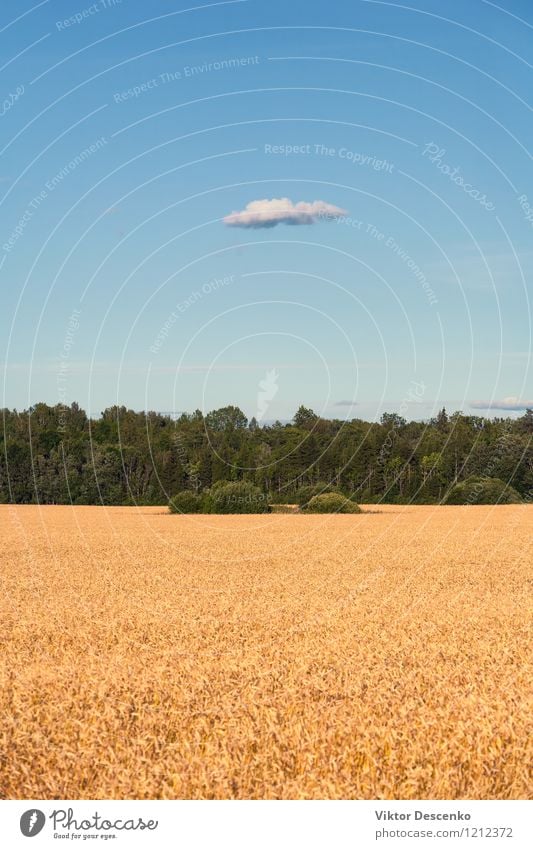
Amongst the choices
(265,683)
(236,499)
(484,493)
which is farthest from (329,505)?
(265,683)

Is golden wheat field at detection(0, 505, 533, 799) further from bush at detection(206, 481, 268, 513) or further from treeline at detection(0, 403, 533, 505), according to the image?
treeline at detection(0, 403, 533, 505)

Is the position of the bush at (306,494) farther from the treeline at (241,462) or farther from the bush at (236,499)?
the treeline at (241,462)

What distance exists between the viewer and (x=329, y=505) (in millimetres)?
65438

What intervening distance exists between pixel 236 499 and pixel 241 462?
15.6m

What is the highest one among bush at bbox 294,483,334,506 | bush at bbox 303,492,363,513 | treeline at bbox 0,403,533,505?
treeline at bbox 0,403,533,505

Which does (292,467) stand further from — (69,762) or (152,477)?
(69,762)

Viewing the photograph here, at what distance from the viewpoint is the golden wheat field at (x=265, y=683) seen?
26.2 ft

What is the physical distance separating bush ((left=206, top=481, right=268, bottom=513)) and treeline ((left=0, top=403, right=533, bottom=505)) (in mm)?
9109

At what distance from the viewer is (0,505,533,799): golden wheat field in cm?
798
